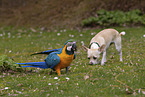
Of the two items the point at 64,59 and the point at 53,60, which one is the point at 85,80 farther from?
the point at 53,60

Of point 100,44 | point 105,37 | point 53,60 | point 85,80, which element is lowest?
point 85,80

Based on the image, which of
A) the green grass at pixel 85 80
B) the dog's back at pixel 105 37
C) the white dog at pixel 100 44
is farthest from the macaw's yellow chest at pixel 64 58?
the dog's back at pixel 105 37

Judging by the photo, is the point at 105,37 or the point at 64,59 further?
the point at 105,37

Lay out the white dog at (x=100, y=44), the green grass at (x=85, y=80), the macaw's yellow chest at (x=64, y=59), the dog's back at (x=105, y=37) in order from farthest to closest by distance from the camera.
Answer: the dog's back at (x=105, y=37), the white dog at (x=100, y=44), the macaw's yellow chest at (x=64, y=59), the green grass at (x=85, y=80)

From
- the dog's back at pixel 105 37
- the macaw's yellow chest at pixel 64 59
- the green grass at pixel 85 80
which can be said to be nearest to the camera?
the green grass at pixel 85 80

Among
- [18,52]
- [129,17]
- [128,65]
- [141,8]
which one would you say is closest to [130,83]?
[128,65]

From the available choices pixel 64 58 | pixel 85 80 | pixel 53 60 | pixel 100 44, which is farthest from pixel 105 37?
pixel 85 80

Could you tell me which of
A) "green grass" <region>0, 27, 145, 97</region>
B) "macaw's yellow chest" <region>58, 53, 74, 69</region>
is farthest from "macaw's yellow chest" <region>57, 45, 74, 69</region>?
"green grass" <region>0, 27, 145, 97</region>

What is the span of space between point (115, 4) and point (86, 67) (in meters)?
10.5

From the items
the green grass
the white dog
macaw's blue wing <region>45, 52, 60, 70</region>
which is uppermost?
the white dog

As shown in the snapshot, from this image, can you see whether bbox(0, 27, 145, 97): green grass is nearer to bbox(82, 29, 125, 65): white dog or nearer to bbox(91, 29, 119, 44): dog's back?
bbox(82, 29, 125, 65): white dog

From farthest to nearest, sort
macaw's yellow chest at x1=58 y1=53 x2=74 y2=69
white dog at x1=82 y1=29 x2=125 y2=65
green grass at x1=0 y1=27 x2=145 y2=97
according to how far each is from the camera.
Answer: white dog at x1=82 y1=29 x2=125 y2=65 < macaw's yellow chest at x1=58 y1=53 x2=74 y2=69 < green grass at x1=0 y1=27 x2=145 y2=97

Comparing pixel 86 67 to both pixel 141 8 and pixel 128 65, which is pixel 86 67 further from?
pixel 141 8

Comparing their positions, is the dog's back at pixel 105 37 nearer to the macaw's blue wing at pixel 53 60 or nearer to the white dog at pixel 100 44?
the white dog at pixel 100 44
